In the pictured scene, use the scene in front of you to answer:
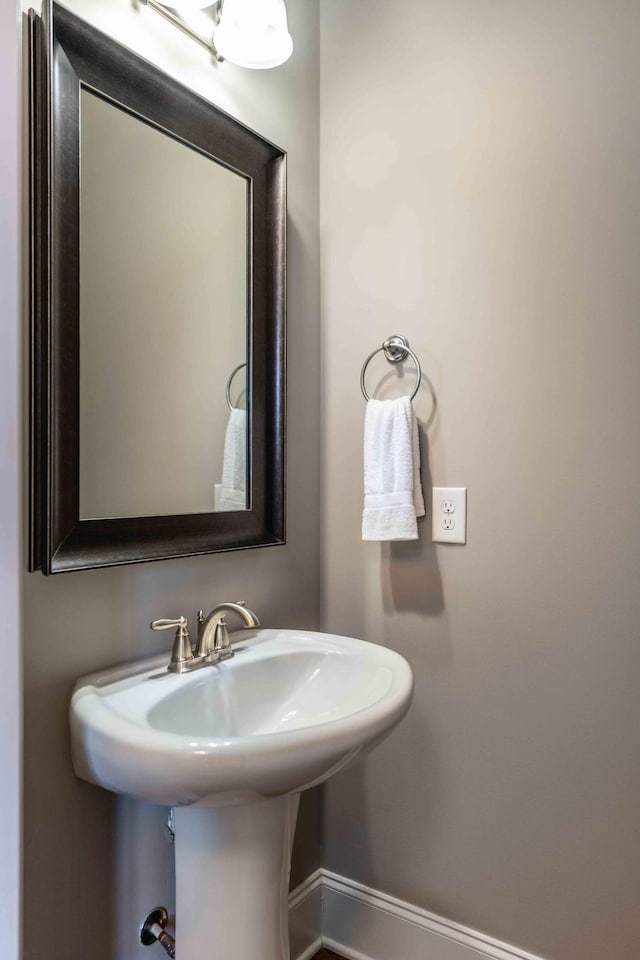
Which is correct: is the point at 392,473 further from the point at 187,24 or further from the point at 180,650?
the point at 187,24

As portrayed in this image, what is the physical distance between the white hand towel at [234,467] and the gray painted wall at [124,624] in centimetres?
12

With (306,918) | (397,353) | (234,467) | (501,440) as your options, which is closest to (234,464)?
(234,467)

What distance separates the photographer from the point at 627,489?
3.74 ft

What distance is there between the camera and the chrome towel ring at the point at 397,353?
4.48ft

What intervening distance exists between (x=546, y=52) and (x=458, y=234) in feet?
1.23

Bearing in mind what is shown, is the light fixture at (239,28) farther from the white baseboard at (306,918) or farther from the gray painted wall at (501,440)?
the white baseboard at (306,918)

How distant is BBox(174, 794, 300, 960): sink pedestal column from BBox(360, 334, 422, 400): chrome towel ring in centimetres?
89

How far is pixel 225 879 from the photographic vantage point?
0.95 m

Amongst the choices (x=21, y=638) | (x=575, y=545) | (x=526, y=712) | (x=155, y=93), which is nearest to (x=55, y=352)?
(x=21, y=638)

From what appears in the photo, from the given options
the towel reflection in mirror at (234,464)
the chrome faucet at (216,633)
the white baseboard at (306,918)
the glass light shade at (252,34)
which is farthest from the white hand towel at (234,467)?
the white baseboard at (306,918)

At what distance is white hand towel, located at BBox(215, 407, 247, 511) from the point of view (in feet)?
4.14

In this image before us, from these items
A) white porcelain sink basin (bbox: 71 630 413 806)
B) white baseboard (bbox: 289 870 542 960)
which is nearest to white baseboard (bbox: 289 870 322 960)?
white baseboard (bbox: 289 870 542 960)

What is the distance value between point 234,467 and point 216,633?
357mm

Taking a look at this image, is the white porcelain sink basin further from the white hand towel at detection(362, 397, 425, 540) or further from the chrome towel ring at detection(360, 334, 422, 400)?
the chrome towel ring at detection(360, 334, 422, 400)
